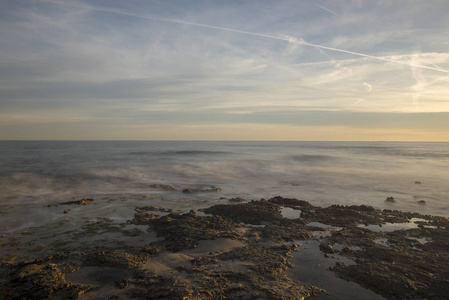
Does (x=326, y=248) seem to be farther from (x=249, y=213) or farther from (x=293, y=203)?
(x=293, y=203)

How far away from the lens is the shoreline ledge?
550cm

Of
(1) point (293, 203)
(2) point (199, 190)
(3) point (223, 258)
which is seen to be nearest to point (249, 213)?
(1) point (293, 203)

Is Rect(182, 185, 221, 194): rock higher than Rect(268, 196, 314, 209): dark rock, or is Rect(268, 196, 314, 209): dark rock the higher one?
Rect(268, 196, 314, 209): dark rock

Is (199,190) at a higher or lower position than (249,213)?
lower

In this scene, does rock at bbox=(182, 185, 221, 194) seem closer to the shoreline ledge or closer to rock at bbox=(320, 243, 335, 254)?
the shoreline ledge

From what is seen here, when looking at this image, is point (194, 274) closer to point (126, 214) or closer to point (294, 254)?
point (294, 254)

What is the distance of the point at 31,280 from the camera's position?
5.62 metres

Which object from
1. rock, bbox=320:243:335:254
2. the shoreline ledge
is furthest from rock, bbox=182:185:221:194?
rock, bbox=320:243:335:254

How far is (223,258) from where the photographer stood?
6.85 meters

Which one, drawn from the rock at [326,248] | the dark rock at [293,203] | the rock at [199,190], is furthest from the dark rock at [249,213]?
the rock at [199,190]

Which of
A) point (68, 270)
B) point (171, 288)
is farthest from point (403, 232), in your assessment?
point (68, 270)

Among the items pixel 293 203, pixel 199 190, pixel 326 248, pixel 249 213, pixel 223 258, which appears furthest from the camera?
pixel 199 190

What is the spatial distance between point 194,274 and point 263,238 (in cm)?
300

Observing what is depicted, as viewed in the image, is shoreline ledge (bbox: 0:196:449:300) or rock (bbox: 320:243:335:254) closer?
shoreline ledge (bbox: 0:196:449:300)
